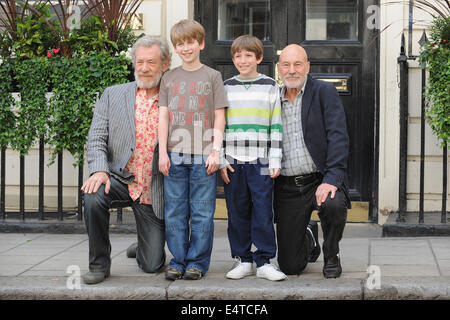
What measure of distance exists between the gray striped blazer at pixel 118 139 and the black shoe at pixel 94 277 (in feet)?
1.79

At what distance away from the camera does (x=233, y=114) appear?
179 inches

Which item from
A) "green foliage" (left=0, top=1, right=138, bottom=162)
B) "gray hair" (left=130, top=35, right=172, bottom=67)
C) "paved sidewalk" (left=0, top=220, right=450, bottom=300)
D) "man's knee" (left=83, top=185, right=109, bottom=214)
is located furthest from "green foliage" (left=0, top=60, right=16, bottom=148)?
"man's knee" (left=83, top=185, right=109, bottom=214)

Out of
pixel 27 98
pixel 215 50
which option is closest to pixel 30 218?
pixel 27 98

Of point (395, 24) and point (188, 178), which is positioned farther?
point (395, 24)

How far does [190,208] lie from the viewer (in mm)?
4672

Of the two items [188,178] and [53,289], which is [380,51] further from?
[53,289]

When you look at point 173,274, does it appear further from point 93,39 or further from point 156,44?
point 93,39

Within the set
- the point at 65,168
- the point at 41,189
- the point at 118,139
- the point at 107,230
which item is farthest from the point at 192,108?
the point at 65,168

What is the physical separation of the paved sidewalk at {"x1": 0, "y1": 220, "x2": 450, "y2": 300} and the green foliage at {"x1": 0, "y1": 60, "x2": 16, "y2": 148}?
1108 mm

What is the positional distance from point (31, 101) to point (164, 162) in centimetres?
222

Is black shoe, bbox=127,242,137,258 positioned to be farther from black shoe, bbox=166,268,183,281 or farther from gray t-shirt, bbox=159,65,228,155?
gray t-shirt, bbox=159,65,228,155

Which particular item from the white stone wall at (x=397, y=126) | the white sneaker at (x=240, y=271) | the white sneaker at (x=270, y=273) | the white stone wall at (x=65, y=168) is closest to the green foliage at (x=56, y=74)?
the white stone wall at (x=65, y=168)
